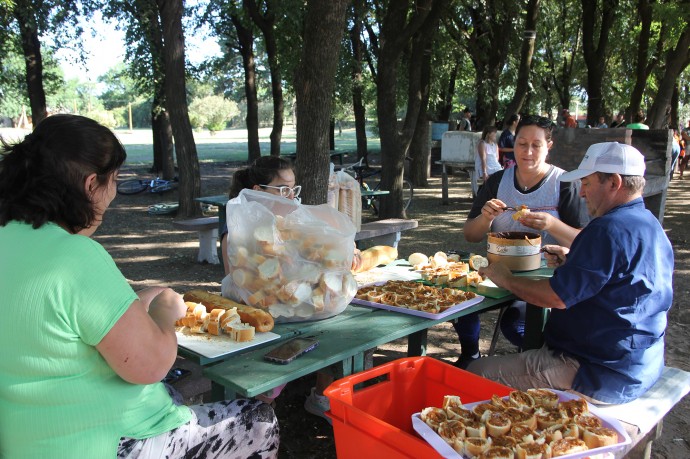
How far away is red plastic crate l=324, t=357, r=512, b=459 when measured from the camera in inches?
73.2

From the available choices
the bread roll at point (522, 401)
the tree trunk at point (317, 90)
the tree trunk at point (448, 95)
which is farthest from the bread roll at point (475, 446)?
the tree trunk at point (448, 95)

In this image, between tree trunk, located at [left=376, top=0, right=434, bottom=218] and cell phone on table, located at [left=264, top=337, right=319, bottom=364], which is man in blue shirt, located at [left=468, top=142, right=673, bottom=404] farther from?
tree trunk, located at [left=376, top=0, right=434, bottom=218]

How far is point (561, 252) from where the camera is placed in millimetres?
3289

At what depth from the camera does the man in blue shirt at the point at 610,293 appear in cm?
239

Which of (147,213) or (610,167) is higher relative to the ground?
(610,167)

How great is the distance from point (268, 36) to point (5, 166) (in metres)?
13.7

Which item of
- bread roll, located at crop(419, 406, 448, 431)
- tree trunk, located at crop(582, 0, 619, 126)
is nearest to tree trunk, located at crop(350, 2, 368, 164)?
tree trunk, located at crop(582, 0, 619, 126)

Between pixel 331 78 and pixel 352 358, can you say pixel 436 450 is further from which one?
pixel 331 78

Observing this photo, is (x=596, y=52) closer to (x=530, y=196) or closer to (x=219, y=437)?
(x=530, y=196)

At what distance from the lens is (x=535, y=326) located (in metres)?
3.23

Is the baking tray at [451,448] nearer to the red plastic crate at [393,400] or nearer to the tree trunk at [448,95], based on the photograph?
the red plastic crate at [393,400]

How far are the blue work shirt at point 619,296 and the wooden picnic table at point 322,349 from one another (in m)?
0.57

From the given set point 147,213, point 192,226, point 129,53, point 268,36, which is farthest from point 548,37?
point 192,226

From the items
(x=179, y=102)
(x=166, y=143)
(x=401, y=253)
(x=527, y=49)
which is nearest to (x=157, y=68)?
(x=166, y=143)
